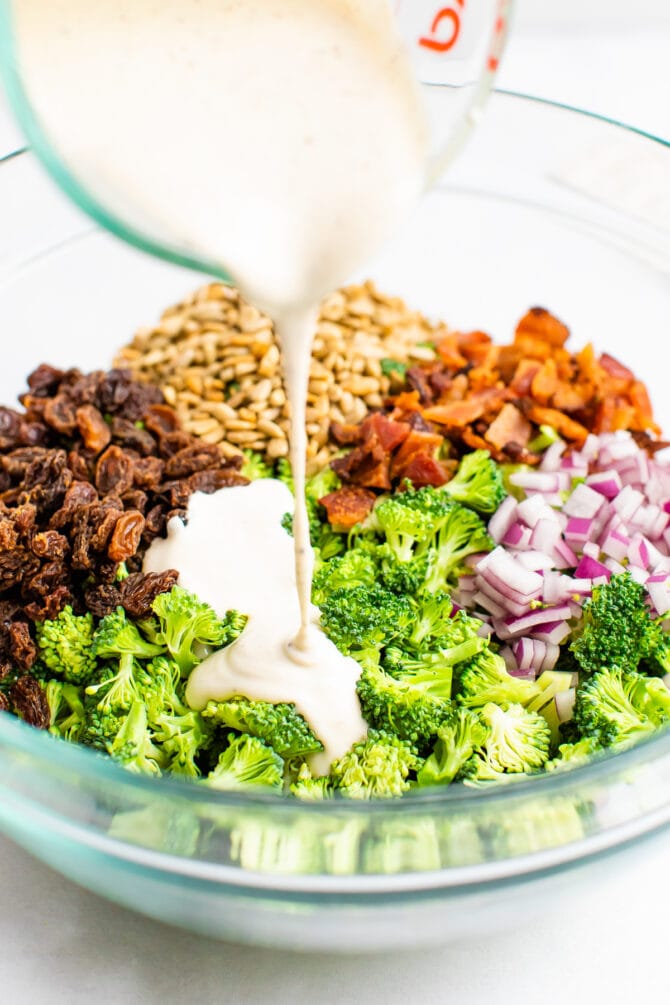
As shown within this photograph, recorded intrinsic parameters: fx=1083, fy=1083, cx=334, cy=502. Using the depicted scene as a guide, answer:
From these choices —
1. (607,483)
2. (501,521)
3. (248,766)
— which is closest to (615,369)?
(607,483)

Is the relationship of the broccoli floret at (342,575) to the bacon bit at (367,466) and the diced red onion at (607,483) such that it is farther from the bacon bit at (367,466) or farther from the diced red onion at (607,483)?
the diced red onion at (607,483)

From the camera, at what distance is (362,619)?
2.34 meters

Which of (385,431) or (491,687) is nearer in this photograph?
(491,687)

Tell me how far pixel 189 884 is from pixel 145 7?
1.47m

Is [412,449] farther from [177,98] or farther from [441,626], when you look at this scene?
[177,98]

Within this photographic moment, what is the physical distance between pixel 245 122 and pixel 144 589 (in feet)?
3.53

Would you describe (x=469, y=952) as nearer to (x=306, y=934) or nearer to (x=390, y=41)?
(x=306, y=934)

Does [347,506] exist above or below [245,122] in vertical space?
below

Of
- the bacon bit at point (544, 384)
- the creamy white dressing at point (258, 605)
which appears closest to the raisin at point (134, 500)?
the creamy white dressing at point (258, 605)

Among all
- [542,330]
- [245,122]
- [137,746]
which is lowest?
[137,746]

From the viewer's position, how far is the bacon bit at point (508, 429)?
2969 millimetres

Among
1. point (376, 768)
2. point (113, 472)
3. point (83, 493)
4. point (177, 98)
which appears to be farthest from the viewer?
point (113, 472)

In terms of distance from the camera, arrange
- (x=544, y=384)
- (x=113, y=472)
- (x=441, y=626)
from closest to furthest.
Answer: (x=441, y=626) → (x=113, y=472) → (x=544, y=384)

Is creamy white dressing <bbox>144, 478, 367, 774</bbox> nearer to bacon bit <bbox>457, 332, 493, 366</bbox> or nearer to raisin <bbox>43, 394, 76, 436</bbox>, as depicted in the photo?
raisin <bbox>43, 394, 76, 436</bbox>
